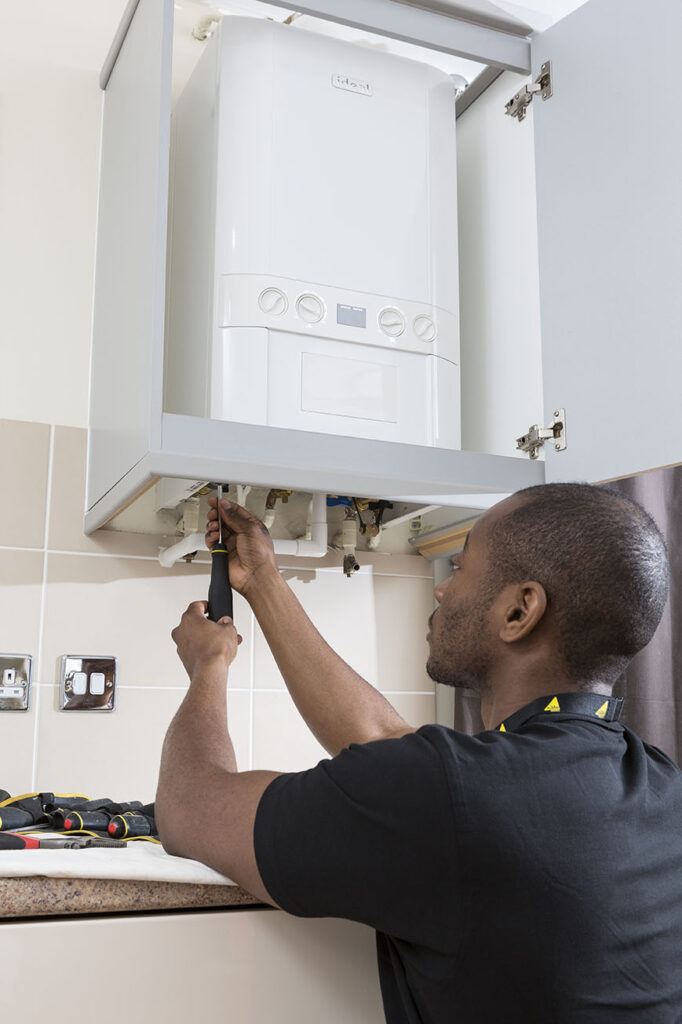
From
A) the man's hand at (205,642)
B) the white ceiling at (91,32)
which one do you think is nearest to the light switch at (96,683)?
the man's hand at (205,642)

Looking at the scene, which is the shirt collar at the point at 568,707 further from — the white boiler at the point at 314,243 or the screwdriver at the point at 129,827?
the white boiler at the point at 314,243

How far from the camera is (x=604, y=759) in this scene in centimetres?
76

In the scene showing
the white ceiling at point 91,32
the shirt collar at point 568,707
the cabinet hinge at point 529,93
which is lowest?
the shirt collar at point 568,707

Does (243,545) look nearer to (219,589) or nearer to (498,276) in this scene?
(219,589)

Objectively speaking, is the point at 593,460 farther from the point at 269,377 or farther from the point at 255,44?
the point at 255,44

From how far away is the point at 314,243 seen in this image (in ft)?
5.31

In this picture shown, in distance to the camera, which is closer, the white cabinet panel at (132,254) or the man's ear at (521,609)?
the man's ear at (521,609)

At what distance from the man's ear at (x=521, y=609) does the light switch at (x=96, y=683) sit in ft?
3.07

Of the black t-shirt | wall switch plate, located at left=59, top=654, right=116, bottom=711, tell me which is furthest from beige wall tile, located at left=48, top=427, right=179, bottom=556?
the black t-shirt

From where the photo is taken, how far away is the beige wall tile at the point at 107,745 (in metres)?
1.65

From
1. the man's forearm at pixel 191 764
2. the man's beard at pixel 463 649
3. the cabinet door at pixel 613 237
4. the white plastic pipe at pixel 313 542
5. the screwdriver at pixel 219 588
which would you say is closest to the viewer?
the man's forearm at pixel 191 764

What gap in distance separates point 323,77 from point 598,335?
64cm

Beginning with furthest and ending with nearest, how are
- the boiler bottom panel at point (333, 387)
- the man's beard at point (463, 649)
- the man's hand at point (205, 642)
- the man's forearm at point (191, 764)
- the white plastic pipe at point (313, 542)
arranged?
1. the white plastic pipe at point (313, 542)
2. the boiler bottom panel at point (333, 387)
3. the man's hand at point (205, 642)
4. the man's beard at point (463, 649)
5. the man's forearm at point (191, 764)

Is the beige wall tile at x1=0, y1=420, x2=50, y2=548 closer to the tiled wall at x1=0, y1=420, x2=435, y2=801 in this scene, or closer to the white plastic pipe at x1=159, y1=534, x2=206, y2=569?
the tiled wall at x1=0, y1=420, x2=435, y2=801
